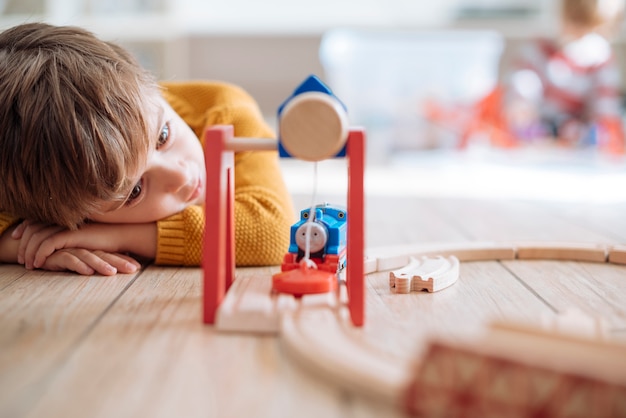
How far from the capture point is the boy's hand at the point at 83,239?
89 cm

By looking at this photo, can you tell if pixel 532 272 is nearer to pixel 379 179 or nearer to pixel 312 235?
pixel 312 235

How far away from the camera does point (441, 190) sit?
1941 mm

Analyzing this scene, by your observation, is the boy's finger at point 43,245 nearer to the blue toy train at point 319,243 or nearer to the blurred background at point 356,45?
the blue toy train at point 319,243

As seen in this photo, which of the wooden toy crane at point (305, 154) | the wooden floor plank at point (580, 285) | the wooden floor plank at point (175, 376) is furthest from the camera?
the wooden floor plank at point (580, 285)

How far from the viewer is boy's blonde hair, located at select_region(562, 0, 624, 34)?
9.89 ft

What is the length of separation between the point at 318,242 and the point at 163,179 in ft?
0.87

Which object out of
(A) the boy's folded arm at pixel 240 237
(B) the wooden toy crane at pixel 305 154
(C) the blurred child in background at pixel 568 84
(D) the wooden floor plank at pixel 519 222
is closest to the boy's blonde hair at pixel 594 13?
(C) the blurred child in background at pixel 568 84

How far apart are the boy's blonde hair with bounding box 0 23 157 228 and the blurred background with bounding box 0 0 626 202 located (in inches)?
82.3

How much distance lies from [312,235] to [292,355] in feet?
0.68

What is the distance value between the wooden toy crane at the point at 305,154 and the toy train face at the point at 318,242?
0.09 metres

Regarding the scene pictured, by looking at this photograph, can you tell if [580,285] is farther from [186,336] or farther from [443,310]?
[186,336]

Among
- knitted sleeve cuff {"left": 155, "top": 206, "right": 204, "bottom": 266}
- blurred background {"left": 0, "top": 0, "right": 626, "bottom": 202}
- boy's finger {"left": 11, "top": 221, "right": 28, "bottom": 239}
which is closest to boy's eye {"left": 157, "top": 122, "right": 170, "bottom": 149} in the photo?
knitted sleeve cuff {"left": 155, "top": 206, "right": 204, "bottom": 266}

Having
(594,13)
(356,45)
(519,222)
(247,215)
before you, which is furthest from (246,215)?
(594,13)

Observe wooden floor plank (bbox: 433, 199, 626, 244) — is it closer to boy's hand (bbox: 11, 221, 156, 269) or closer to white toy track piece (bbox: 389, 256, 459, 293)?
white toy track piece (bbox: 389, 256, 459, 293)
